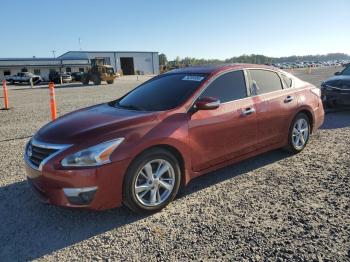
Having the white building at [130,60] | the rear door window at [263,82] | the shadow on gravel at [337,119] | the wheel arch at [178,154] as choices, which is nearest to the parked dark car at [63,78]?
the shadow on gravel at [337,119]

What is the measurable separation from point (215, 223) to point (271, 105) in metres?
2.38

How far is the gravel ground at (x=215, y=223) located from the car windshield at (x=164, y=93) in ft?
3.97

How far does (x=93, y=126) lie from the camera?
405 cm

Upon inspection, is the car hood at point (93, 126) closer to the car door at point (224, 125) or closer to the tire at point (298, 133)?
the car door at point (224, 125)

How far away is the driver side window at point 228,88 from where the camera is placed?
4.77m

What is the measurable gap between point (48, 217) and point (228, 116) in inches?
101

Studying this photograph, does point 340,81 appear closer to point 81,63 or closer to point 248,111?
point 248,111

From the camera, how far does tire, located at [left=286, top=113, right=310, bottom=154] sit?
19.3 feet

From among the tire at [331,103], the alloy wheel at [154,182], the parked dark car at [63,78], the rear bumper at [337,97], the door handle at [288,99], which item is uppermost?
the parked dark car at [63,78]

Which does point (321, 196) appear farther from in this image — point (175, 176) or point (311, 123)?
point (311, 123)

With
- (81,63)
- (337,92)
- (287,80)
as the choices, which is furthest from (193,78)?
(81,63)

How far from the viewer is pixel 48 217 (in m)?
4.09

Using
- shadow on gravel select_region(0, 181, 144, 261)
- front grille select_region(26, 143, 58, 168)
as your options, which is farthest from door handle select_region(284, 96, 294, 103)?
front grille select_region(26, 143, 58, 168)

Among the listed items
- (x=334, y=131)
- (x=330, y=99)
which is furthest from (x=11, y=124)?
(x=330, y=99)
